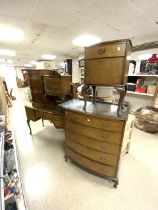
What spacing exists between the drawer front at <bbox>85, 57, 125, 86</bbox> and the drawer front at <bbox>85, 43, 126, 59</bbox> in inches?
1.9

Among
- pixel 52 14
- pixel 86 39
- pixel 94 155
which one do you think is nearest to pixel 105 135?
pixel 94 155

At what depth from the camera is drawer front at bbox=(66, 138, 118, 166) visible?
4.80 feet

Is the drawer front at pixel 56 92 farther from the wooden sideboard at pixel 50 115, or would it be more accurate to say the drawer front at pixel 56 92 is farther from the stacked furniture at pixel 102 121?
the stacked furniture at pixel 102 121

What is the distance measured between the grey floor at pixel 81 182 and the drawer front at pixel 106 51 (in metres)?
1.68

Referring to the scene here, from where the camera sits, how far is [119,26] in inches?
96.6

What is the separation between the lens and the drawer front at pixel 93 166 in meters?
1.52

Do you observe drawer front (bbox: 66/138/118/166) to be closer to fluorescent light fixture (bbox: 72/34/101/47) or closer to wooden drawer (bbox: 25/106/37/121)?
wooden drawer (bbox: 25/106/37/121)

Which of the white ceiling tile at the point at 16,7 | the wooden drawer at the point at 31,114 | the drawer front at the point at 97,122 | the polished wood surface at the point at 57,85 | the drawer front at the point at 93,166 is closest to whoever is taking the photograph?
the drawer front at the point at 97,122

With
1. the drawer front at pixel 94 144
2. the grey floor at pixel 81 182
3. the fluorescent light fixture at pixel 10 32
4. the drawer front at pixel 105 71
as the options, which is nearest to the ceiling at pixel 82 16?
the fluorescent light fixture at pixel 10 32

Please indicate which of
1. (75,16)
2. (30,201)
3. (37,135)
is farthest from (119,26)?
(30,201)

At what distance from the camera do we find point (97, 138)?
1.46 meters

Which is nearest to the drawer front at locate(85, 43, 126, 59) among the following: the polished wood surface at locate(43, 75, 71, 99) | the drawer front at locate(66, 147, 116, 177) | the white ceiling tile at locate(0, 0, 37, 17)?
the polished wood surface at locate(43, 75, 71, 99)

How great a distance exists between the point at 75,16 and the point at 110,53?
1362mm

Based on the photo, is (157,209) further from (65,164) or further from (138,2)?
(138,2)
